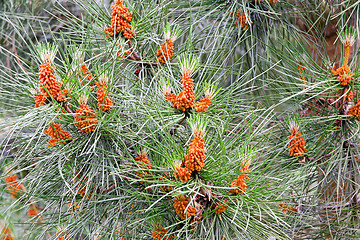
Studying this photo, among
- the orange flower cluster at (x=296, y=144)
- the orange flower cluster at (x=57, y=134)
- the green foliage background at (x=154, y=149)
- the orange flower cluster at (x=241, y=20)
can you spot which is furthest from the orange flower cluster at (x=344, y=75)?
the orange flower cluster at (x=57, y=134)

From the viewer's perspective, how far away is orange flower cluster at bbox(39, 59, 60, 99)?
0.52 meters

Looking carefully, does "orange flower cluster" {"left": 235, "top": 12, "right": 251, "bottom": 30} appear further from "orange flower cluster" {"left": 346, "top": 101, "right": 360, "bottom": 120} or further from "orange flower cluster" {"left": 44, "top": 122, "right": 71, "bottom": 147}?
"orange flower cluster" {"left": 44, "top": 122, "right": 71, "bottom": 147}

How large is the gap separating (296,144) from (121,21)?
1.29 ft

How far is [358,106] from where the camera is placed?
0.68 metres

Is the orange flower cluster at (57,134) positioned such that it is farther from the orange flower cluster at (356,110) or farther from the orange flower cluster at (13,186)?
the orange flower cluster at (356,110)

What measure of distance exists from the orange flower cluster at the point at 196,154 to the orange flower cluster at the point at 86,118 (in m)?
0.16

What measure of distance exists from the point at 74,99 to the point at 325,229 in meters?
0.60

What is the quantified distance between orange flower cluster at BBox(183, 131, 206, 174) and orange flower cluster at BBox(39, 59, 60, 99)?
0.21 m

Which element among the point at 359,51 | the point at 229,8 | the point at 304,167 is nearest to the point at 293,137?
the point at 304,167

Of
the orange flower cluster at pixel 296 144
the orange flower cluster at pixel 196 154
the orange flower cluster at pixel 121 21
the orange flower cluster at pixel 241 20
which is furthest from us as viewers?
the orange flower cluster at pixel 241 20

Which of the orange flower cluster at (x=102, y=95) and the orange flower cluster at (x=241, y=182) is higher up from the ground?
the orange flower cluster at (x=102, y=95)

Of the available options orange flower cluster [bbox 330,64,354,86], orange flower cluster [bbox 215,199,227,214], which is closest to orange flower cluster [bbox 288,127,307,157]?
orange flower cluster [bbox 330,64,354,86]

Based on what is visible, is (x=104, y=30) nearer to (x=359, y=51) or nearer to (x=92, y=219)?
(x=92, y=219)

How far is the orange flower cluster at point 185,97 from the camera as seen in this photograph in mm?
516
